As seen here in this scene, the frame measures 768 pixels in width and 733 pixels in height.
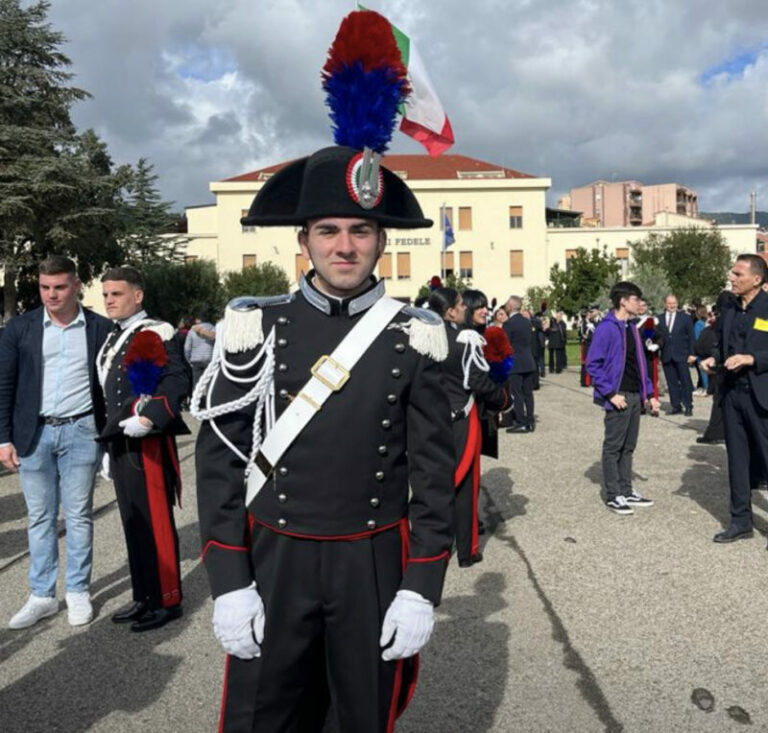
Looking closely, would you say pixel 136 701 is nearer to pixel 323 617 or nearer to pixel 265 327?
pixel 323 617

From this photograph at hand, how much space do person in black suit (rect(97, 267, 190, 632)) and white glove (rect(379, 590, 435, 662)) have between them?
2.72 m

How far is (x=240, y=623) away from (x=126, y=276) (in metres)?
3.16

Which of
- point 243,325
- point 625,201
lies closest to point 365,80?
point 243,325

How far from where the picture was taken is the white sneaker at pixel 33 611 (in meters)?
4.67

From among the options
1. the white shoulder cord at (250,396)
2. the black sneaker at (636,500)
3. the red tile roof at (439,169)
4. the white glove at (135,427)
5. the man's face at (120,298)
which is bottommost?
the black sneaker at (636,500)

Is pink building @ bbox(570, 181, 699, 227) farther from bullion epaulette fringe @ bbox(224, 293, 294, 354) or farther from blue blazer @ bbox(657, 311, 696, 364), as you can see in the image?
bullion epaulette fringe @ bbox(224, 293, 294, 354)

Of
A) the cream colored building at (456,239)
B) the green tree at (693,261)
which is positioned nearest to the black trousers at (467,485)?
the green tree at (693,261)

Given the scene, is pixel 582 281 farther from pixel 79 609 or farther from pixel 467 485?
pixel 79 609

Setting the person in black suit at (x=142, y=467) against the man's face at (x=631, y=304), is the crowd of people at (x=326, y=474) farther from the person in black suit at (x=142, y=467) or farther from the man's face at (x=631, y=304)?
the man's face at (x=631, y=304)

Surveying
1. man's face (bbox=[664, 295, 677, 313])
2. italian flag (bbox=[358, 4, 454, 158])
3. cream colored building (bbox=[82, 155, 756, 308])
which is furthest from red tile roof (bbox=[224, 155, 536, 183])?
italian flag (bbox=[358, 4, 454, 158])

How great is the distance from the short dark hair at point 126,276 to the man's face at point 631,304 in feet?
14.7

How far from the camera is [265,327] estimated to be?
2354 mm

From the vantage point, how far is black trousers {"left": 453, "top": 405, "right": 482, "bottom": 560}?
19.0 ft

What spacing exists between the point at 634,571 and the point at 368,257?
13.6ft
